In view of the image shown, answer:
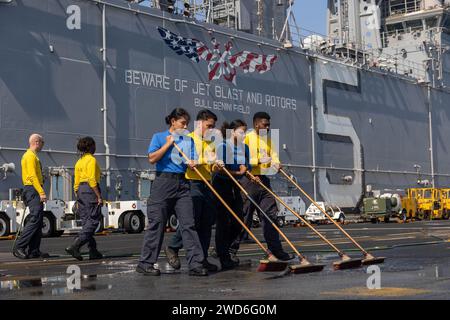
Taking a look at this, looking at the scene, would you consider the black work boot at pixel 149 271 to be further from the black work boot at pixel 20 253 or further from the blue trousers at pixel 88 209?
the black work boot at pixel 20 253

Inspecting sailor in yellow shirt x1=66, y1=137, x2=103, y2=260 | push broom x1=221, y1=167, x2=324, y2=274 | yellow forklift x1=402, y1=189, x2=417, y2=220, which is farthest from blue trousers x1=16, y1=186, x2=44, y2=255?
yellow forklift x1=402, y1=189, x2=417, y2=220

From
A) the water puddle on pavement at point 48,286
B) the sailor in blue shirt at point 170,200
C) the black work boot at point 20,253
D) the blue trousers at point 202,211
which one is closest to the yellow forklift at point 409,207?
the black work boot at point 20,253

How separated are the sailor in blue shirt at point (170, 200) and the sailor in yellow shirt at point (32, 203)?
12.2 feet

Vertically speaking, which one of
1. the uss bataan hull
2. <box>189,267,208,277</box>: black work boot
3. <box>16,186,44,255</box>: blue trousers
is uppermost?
the uss bataan hull

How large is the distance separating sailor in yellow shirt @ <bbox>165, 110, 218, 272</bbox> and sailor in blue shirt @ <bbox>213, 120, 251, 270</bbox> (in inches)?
9.5

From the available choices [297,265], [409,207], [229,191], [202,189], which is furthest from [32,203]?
[409,207]

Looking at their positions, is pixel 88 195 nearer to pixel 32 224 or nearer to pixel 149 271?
pixel 32 224

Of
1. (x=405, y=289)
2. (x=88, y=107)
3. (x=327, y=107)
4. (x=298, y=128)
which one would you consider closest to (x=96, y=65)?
(x=88, y=107)

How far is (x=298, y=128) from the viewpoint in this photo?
4109 cm

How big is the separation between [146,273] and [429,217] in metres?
37.5

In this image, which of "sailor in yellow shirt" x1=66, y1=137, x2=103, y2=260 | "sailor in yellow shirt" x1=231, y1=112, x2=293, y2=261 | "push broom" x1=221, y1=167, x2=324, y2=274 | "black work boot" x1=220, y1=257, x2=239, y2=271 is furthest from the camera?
"sailor in yellow shirt" x1=66, y1=137, x2=103, y2=260

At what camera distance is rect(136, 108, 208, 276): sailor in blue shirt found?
8828 mm

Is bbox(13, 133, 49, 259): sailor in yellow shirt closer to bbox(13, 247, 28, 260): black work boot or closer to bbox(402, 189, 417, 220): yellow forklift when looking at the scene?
bbox(13, 247, 28, 260): black work boot
